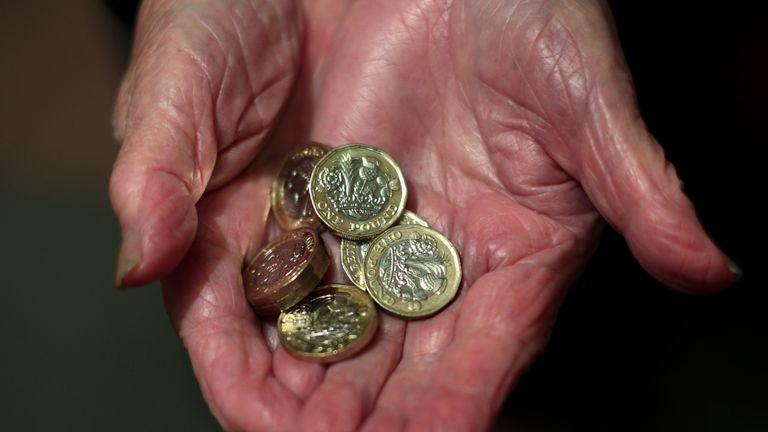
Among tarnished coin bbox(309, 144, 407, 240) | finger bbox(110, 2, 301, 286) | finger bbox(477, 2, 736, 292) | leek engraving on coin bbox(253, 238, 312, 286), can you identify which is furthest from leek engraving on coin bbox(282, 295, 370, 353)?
finger bbox(477, 2, 736, 292)

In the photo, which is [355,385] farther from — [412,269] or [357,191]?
[357,191]

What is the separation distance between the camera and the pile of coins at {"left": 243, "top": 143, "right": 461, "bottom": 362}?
5.61ft

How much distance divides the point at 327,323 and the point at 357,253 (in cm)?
27

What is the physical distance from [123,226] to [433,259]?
78 cm

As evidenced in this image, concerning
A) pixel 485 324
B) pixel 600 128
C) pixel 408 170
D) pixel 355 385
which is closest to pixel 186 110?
pixel 408 170

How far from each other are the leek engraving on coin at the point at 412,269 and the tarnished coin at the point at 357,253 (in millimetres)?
63

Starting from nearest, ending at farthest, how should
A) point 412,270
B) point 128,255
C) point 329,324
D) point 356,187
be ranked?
1. point 128,255
2. point 329,324
3. point 412,270
4. point 356,187

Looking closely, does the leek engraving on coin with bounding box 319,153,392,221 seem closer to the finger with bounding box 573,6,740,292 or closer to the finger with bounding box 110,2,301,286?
the finger with bounding box 110,2,301,286

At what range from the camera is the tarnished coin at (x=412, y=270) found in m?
1.78

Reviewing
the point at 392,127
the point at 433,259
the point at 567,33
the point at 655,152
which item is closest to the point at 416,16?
the point at 392,127

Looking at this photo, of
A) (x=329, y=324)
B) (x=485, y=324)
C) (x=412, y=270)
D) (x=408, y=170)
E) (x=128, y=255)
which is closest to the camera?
(x=128, y=255)

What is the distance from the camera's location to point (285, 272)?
175 cm

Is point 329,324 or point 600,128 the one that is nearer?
point 600,128

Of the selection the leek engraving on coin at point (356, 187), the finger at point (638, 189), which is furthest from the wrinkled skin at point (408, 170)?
the leek engraving on coin at point (356, 187)
